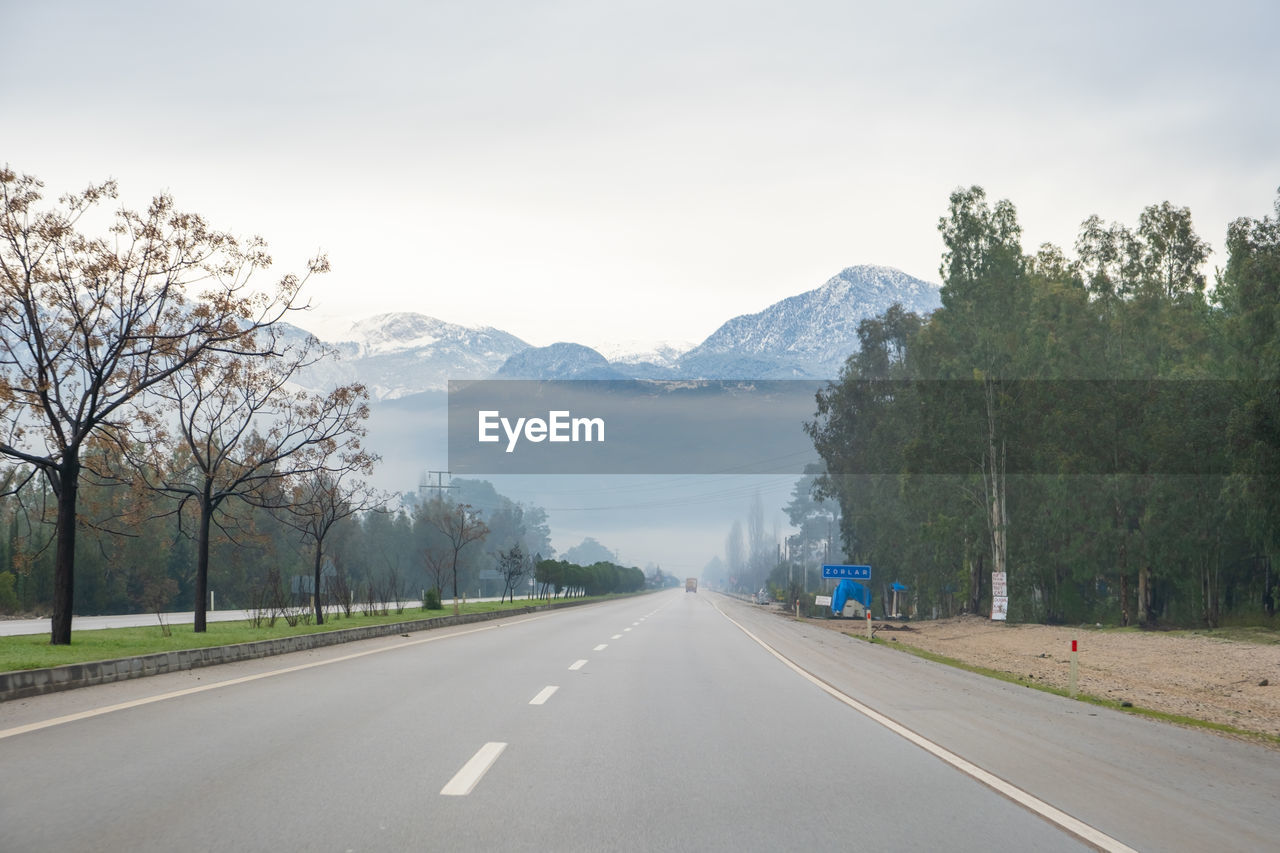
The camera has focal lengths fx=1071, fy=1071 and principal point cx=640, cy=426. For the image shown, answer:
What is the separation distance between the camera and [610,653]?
22.5 metres

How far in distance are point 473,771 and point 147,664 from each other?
10.9m

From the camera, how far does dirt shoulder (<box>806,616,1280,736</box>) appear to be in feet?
57.3

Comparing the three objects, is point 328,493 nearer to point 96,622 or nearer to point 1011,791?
point 96,622

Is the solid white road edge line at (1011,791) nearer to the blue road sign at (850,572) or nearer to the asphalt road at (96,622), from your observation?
the asphalt road at (96,622)

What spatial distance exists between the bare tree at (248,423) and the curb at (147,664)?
3.41 meters

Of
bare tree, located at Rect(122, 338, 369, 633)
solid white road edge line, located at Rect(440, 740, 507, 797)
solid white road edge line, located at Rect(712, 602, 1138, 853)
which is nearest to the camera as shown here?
solid white road edge line, located at Rect(712, 602, 1138, 853)

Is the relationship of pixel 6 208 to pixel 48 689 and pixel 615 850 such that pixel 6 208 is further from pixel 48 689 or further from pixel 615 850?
pixel 615 850

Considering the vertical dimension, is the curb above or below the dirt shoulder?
above

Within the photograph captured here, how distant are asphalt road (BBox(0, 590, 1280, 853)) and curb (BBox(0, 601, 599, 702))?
64 cm

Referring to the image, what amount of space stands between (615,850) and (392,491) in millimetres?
37842

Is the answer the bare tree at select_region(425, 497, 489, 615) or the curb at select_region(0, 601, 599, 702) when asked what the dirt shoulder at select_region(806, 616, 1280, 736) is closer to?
the curb at select_region(0, 601, 599, 702)

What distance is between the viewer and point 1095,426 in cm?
4609

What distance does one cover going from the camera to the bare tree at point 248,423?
26.6 m

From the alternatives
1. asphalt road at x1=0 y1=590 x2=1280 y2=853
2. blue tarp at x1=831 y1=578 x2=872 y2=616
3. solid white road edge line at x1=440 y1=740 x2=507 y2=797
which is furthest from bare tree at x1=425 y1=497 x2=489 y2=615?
solid white road edge line at x1=440 y1=740 x2=507 y2=797
